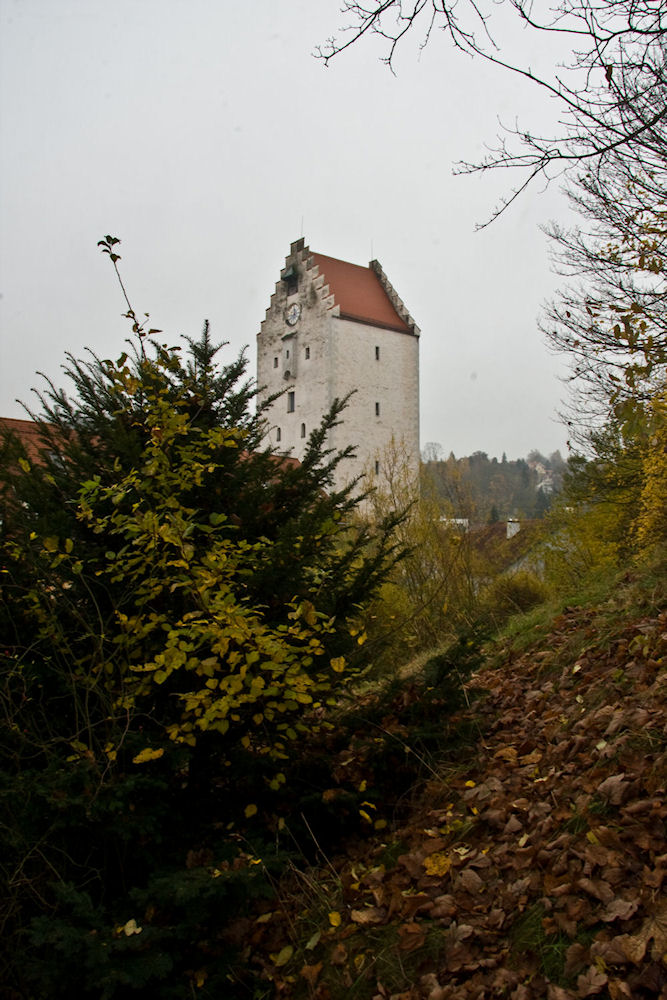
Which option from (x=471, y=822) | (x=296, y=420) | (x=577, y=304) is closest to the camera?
(x=471, y=822)

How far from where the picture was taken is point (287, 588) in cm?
448

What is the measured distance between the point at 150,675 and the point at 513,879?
2.09 metres

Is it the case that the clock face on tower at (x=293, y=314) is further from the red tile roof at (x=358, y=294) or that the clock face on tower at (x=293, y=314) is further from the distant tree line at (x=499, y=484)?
the distant tree line at (x=499, y=484)

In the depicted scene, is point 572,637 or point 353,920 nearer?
point 353,920

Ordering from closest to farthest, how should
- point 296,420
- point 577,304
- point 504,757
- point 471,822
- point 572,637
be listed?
point 471,822, point 504,757, point 572,637, point 577,304, point 296,420

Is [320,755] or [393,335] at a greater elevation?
[393,335]

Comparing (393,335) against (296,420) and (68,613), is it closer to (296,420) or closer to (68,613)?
(296,420)

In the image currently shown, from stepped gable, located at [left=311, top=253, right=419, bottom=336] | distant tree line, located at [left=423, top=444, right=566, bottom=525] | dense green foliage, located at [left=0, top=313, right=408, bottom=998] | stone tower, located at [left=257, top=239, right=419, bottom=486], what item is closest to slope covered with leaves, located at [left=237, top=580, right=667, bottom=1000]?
dense green foliage, located at [left=0, top=313, right=408, bottom=998]

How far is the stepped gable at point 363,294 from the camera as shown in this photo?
154ft

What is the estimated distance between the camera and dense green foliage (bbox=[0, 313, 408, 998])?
3.44 meters

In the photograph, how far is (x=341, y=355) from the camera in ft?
149

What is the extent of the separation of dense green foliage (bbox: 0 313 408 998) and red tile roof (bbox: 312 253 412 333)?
138ft

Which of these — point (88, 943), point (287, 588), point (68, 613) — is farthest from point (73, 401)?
point (88, 943)

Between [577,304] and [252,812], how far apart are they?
29.8 feet
